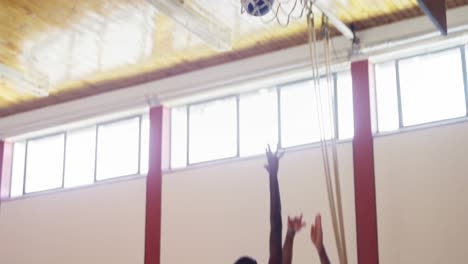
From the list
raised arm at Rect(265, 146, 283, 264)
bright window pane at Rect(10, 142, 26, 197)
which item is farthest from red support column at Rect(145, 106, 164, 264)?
raised arm at Rect(265, 146, 283, 264)

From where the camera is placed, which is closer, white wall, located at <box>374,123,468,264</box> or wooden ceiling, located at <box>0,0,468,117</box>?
white wall, located at <box>374,123,468,264</box>

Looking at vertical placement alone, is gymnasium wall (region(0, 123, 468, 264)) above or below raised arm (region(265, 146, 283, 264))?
above

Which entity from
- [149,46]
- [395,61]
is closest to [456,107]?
[395,61]

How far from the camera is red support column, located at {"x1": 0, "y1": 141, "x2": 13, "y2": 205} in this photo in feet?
40.9

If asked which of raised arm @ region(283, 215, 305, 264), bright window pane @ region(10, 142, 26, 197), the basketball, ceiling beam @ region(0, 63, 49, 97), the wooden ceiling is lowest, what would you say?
raised arm @ region(283, 215, 305, 264)

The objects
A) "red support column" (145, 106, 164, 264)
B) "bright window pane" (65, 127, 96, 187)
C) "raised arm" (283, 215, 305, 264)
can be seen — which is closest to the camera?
"raised arm" (283, 215, 305, 264)

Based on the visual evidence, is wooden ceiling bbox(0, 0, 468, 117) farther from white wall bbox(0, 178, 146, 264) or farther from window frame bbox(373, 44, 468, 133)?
white wall bbox(0, 178, 146, 264)

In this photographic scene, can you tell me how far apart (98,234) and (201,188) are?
76.3 inches

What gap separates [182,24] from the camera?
8.69m

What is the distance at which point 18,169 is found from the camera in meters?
12.6

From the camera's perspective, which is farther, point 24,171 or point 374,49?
point 24,171

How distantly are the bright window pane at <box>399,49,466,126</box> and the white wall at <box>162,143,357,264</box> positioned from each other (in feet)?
3.08

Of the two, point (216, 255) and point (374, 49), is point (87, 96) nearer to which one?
point (216, 255)

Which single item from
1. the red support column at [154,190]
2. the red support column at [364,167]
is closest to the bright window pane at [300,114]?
the red support column at [364,167]
